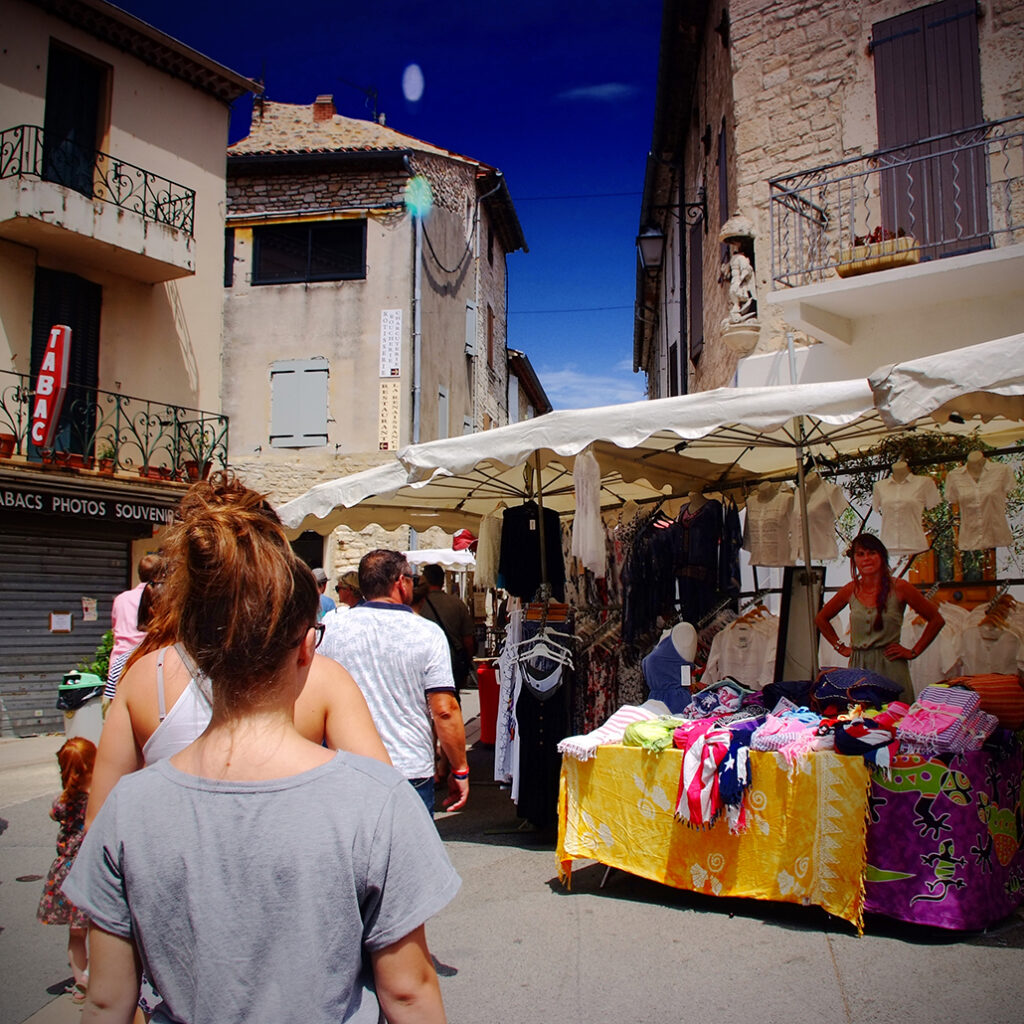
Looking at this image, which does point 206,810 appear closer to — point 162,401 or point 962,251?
point 962,251

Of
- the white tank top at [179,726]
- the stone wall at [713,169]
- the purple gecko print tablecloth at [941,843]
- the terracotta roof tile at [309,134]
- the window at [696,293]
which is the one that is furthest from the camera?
the terracotta roof tile at [309,134]

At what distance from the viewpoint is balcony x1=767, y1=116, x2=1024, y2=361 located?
874 cm

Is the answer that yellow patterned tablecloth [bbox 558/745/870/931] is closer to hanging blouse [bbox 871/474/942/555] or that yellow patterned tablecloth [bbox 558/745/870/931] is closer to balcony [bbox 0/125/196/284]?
hanging blouse [bbox 871/474/942/555]

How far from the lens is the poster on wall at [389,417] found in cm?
1967

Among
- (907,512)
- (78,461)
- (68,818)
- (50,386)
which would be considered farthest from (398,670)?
(78,461)

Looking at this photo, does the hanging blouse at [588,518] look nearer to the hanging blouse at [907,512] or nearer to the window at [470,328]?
the hanging blouse at [907,512]

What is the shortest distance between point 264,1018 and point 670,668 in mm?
4289

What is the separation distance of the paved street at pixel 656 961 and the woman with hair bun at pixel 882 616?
1.48 meters

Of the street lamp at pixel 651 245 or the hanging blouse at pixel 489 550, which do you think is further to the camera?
the street lamp at pixel 651 245

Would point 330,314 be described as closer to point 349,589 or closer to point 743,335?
point 743,335

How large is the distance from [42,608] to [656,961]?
11.3m

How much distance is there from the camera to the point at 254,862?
4.41ft

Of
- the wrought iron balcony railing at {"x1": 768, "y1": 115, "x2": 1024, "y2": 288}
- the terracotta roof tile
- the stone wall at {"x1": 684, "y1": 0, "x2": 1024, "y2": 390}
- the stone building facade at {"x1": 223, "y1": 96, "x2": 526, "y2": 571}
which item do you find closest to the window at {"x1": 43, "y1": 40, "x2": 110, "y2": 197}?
the stone building facade at {"x1": 223, "y1": 96, "x2": 526, "y2": 571}

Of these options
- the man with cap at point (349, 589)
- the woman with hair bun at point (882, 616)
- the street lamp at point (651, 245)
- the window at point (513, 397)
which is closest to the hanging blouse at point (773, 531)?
the woman with hair bun at point (882, 616)
